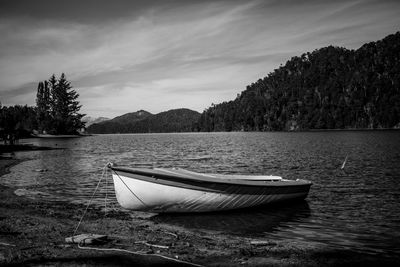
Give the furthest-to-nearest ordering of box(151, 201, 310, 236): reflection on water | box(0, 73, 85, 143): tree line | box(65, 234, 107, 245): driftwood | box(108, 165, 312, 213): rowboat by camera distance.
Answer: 1. box(0, 73, 85, 143): tree line
2. box(108, 165, 312, 213): rowboat
3. box(151, 201, 310, 236): reflection on water
4. box(65, 234, 107, 245): driftwood

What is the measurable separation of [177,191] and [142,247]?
436cm

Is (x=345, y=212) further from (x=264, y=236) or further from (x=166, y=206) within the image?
(x=166, y=206)

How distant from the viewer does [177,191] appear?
1359cm

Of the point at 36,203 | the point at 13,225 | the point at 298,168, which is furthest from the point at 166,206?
the point at 298,168

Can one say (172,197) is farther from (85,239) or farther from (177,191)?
(85,239)

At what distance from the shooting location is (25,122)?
14300cm

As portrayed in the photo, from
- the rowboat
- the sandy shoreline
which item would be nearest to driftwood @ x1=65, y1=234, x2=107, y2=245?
the sandy shoreline

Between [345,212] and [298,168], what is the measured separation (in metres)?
18.2

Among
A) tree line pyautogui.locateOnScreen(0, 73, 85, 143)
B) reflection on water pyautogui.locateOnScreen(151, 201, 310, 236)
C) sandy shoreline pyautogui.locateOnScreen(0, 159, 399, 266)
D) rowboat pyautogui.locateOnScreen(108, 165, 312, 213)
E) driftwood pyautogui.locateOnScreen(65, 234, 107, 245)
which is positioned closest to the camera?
sandy shoreline pyautogui.locateOnScreen(0, 159, 399, 266)

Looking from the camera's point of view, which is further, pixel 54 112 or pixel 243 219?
pixel 54 112

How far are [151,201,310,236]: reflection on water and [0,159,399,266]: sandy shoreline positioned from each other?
845mm

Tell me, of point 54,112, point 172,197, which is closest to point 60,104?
point 54,112

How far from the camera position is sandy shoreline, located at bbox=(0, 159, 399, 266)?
823 centimetres

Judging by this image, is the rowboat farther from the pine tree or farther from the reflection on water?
the pine tree
